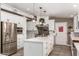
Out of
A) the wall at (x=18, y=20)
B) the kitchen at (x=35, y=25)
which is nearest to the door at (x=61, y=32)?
the kitchen at (x=35, y=25)

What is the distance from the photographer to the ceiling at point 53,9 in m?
3.46

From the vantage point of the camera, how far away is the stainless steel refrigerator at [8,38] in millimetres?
3486

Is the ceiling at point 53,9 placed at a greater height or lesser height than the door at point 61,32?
greater

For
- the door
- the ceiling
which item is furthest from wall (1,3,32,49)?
the door

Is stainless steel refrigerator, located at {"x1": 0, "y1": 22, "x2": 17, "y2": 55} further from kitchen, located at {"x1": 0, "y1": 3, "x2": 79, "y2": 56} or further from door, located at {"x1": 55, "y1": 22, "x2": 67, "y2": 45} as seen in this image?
door, located at {"x1": 55, "y1": 22, "x2": 67, "y2": 45}

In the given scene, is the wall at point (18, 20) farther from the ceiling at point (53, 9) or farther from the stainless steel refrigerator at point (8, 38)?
the ceiling at point (53, 9)

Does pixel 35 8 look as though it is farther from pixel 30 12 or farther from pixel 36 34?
pixel 36 34

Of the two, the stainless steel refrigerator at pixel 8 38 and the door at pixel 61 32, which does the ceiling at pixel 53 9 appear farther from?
the stainless steel refrigerator at pixel 8 38

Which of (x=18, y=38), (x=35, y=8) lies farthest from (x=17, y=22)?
(x=35, y=8)

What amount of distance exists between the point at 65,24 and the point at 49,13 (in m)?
0.69

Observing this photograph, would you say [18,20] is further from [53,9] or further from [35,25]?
[53,9]

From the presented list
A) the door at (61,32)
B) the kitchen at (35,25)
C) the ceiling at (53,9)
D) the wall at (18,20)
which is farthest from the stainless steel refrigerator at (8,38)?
the door at (61,32)

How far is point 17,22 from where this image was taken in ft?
12.4

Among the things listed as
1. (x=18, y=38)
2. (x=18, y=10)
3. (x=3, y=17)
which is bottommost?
(x=18, y=38)
